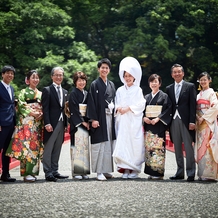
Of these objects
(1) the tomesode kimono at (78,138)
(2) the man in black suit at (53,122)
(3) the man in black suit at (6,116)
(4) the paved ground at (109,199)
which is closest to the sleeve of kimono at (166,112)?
(4) the paved ground at (109,199)

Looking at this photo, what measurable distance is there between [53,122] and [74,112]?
1.20 ft

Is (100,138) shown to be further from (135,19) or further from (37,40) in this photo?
(135,19)

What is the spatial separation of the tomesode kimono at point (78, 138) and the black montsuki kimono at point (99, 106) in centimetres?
13

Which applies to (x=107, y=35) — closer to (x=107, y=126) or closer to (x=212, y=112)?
(x=107, y=126)

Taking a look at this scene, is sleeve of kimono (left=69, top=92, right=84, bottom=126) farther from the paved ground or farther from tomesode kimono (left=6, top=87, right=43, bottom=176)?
the paved ground

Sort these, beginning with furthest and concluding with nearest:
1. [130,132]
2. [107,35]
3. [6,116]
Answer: [107,35], [130,132], [6,116]

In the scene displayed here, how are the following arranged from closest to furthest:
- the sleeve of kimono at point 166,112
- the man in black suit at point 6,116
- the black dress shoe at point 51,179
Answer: the black dress shoe at point 51,179, the man in black suit at point 6,116, the sleeve of kimono at point 166,112

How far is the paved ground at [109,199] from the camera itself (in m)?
3.81

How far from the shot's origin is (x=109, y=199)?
173 inches

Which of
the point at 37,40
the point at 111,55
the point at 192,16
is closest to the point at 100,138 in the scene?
the point at 37,40

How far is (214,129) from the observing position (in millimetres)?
6391

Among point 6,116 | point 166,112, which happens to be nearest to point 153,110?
point 166,112

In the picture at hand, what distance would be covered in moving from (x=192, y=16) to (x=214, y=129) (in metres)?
16.8

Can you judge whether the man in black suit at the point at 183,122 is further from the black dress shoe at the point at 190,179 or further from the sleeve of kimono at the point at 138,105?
the sleeve of kimono at the point at 138,105
